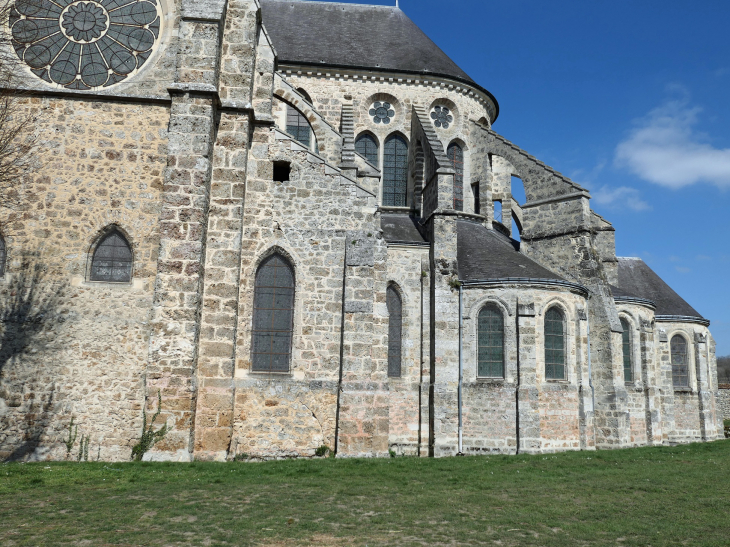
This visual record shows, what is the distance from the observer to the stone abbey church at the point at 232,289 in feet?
35.2

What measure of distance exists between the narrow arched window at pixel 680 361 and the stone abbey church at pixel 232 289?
22.0ft

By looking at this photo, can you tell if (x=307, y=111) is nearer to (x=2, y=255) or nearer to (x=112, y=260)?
(x=112, y=260)

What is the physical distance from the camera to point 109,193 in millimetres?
11430

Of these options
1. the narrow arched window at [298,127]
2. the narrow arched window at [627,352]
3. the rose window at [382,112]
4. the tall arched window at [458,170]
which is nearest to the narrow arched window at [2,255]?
the narrow arched window at [298,127]

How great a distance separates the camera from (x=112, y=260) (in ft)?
37.2

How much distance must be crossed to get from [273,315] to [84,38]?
269 inches

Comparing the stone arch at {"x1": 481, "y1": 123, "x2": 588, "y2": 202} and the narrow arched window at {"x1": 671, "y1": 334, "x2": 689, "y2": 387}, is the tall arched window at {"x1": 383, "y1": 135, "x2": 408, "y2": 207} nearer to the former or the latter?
the stone arch at {"x1": 481, "y1": 123, "x2": 588, "y2": 202}

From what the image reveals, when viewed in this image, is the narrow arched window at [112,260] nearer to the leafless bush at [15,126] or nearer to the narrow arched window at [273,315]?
the leafless bush at [15,126]

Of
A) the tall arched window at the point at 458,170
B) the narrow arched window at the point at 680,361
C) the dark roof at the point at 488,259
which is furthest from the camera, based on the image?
the narrow arched window at the point at 680,361

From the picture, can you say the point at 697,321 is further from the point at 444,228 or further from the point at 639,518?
the point at 639,518

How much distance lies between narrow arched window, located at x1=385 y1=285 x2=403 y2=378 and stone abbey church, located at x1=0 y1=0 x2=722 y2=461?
6cm

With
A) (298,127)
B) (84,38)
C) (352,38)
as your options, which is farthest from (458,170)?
(84,38)

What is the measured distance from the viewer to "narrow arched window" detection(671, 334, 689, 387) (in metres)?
22.8

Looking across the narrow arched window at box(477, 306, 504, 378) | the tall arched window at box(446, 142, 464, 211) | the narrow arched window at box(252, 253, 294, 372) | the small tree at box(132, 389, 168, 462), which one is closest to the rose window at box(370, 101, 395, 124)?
the tall arched window at box(446, 142, 464, 211)
